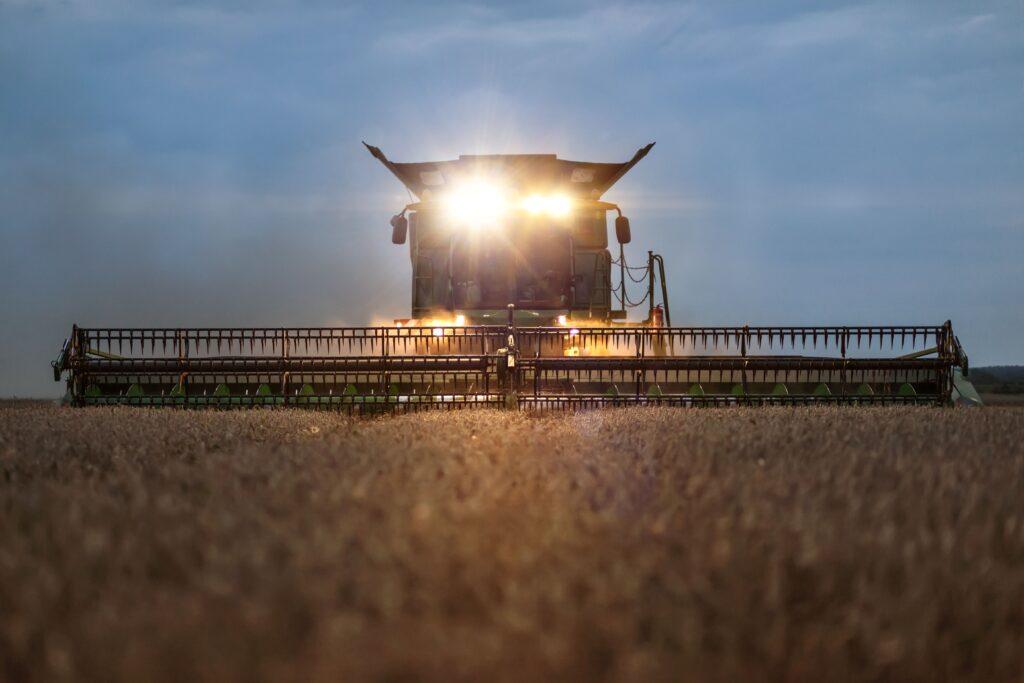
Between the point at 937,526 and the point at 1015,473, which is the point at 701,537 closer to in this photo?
the point at 937,526

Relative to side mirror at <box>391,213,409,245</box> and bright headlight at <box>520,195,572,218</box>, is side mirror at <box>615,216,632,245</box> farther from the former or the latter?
side mirror at <box>391,213,409,245</box>

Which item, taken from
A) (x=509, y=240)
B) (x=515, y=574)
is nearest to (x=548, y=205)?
(x=509, y=240)

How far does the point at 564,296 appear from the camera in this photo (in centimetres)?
1091

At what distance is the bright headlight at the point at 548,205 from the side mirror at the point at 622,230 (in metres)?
0.73

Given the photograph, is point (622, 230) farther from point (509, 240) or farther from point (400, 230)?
point (400, 230)

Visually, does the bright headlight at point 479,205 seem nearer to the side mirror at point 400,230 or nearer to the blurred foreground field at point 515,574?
the side mirror at point 400,230

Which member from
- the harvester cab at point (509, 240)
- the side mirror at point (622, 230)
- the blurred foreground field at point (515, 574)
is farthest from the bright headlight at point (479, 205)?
the blurred foreground field at point (515, 574)

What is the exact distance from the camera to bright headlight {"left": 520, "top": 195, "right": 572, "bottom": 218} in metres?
11.0

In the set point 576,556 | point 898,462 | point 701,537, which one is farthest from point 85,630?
point 898,462

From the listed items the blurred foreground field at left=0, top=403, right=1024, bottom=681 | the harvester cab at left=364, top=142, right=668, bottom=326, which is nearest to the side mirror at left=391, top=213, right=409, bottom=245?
the harvester cab at left=364, top=142, right=668, bottom=326

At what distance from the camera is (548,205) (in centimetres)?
1115

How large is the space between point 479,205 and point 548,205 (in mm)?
951

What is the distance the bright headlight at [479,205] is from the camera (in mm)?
10930

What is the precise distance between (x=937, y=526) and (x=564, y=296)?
882 cm
